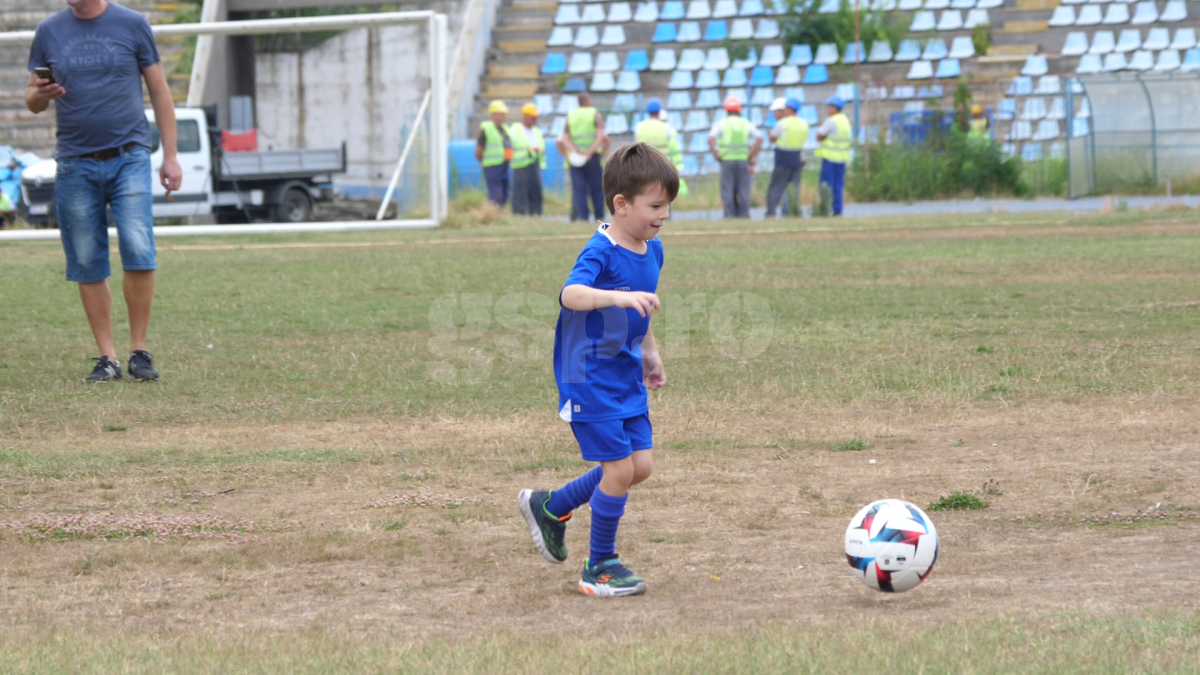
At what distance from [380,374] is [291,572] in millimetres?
3747

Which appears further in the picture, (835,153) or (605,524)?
(835,153)

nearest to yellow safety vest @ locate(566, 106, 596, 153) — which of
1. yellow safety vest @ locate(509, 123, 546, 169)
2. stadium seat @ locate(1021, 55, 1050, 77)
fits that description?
yellow safety vest @ locate(509, 123, 546, 169)

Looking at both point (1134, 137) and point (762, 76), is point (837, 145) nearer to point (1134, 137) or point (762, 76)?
point (1134, 137)

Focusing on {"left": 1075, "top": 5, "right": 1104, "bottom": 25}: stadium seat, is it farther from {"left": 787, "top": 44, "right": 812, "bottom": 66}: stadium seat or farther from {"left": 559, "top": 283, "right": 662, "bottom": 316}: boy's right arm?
{"left": 559, "top": 283, "right": 662, "bottom": 316}: boy's right arm

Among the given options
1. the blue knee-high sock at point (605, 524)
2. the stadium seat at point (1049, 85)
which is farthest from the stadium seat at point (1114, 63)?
the blue knee-high sock at point (605, 524)

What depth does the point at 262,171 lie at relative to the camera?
23406 mm

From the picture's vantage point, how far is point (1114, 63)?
32.4m

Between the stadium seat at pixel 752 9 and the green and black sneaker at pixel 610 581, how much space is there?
32.7 metres

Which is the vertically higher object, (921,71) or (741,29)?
(741,29)

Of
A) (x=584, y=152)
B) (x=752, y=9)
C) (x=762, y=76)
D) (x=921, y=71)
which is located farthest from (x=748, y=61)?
(x=584, y=152)

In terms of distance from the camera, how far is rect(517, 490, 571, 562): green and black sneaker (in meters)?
4.48

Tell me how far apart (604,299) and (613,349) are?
234 millimetres

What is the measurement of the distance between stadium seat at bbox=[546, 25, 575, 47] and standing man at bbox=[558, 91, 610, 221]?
42.4 ft

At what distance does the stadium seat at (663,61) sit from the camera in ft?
112
